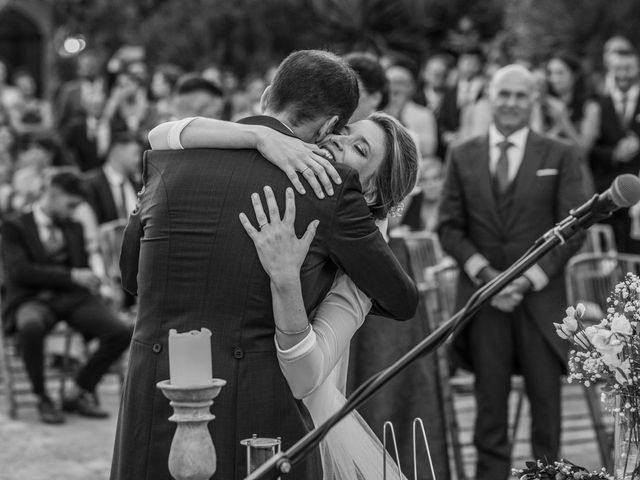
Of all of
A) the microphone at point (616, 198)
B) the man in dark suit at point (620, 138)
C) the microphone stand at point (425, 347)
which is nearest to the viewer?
the microphone stand at point (425, 347)

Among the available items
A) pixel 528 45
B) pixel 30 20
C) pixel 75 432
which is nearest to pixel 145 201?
pixel 75 432

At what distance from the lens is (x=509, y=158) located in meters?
6.12

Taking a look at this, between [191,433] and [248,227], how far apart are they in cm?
62

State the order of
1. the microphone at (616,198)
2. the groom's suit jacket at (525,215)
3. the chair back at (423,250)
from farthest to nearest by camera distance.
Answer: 1. the chair back at (423,250)
2. the groom's suit jacket at (525,215)
3. the microphone at (616,198)

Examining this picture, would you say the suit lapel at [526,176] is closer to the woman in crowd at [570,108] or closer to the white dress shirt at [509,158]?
the white dress shirt at [509,158]

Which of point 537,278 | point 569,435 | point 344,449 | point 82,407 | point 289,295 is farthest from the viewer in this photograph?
point 82,407

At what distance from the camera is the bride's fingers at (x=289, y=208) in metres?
2.99

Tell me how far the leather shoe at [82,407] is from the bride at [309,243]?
4.69m

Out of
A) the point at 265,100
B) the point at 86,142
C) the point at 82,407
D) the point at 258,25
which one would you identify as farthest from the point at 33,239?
the point at 258,25

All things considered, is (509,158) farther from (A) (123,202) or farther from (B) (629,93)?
(B) (629,93)

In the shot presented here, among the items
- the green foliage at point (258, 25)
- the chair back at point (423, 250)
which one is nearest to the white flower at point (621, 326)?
the chair back at point (423, 250)

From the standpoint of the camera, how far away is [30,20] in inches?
1215

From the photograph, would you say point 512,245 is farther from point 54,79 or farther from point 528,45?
point 54,79

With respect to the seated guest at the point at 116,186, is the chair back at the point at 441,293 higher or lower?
lower
